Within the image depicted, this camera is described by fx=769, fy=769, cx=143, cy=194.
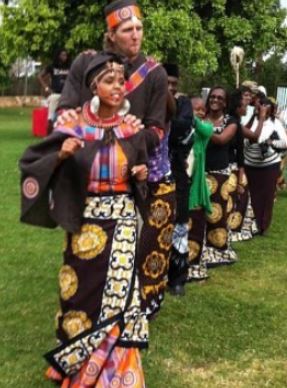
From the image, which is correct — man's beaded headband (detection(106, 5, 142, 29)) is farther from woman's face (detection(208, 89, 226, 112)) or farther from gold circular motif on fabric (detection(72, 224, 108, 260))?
woman's face (detection(208, 89, 226, 112))

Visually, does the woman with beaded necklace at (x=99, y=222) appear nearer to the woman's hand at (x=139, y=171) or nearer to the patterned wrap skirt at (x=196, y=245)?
the woman's hand at (x=139, y=171)

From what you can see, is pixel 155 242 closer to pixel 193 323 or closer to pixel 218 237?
pixel 193 323

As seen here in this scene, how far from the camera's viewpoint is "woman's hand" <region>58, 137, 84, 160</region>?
3.72 metres

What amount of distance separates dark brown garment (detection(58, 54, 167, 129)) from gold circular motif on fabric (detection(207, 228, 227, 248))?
2.96m

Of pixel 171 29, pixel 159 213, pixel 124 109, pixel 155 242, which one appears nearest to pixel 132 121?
pixel 124 109

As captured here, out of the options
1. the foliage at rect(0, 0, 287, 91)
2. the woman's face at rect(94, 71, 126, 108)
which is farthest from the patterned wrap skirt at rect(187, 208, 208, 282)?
the foliage at rect(0, 0, 287, 91)

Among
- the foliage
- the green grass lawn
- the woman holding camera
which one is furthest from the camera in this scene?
the foliage

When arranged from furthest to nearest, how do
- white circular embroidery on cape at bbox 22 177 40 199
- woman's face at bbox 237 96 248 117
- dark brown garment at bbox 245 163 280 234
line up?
dark brown garment at bbox 245 163 280 234, woman's face at bbox 237 96 248 117, white circular embroidery on cape at bbox 22 177 40 199

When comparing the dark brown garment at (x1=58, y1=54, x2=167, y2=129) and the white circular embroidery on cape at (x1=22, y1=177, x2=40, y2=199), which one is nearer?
the white circular embroidery on cape at (x1=22, y1=177, x2=40, y2=199)

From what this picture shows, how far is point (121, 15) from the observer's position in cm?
448

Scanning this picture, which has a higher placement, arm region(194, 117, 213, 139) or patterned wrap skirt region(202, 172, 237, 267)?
arm region(194, 117, 213, 139)

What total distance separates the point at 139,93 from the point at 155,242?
1.29 metres

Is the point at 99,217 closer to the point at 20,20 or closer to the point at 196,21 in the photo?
the point at 196,21

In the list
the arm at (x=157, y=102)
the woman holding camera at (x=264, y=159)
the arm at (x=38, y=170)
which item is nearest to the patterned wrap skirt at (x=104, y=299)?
the arm at (x=38, y=170)
